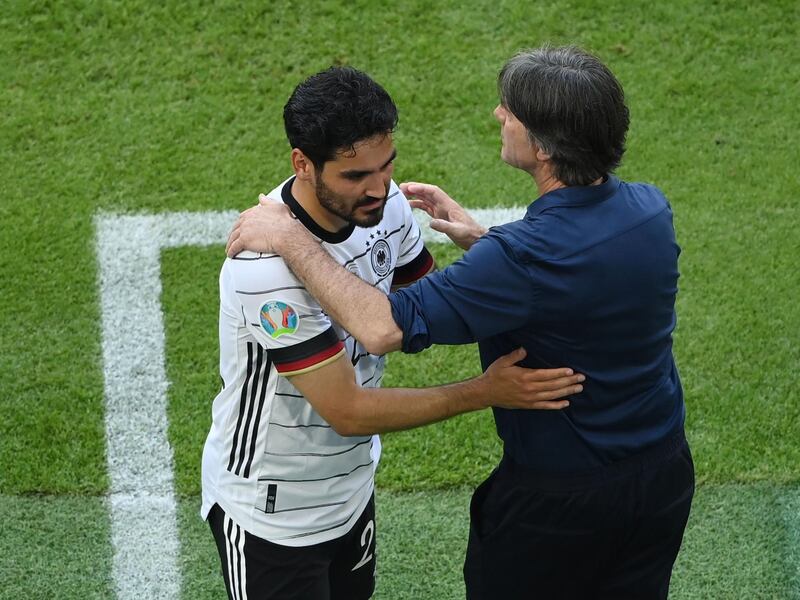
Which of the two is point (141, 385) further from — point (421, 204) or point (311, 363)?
point (311, 363)

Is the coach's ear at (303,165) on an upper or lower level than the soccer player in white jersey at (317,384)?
upper

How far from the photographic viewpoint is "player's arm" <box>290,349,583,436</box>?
3.10 metres

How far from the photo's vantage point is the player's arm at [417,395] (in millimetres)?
3098

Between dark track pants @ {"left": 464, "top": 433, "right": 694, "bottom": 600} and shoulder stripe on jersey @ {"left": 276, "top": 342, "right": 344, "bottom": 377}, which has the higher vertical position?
shoulder stripe on jersey @ {"left": 276, "top": 342, "right": 344, "bottom": 377}

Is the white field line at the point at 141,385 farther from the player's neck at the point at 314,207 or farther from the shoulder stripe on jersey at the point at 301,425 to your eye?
the player's neck at the point at 314,207

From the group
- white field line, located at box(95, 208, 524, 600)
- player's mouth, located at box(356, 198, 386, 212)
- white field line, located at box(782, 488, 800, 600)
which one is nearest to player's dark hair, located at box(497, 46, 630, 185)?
player's mouth, located at box(356, 198, 386, 212)

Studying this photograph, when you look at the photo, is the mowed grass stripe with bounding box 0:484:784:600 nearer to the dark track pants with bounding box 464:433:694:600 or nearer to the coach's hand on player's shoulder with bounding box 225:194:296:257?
the dark track pants with bounding box 464:433:694:600

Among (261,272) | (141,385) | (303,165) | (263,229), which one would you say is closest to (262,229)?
(263,229)

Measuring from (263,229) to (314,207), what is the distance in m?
0.20

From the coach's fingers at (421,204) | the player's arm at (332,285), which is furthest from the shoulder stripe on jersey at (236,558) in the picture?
the coach's fingers at (421,204)

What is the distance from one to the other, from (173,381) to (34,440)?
2.13 feet

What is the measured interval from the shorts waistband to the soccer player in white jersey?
0.24m

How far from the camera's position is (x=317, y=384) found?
3096mm

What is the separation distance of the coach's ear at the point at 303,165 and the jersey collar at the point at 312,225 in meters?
0.08
